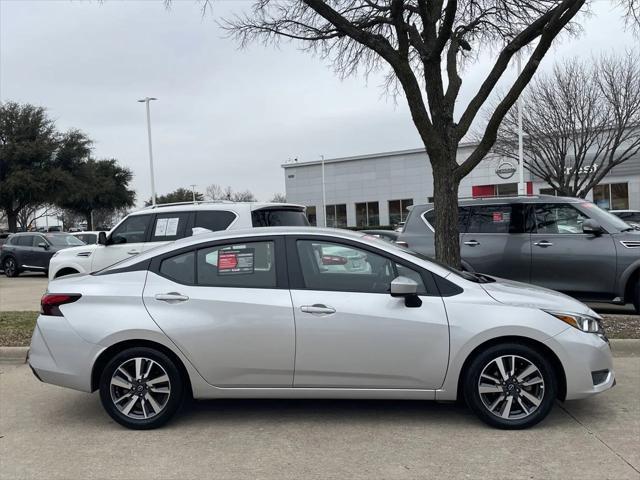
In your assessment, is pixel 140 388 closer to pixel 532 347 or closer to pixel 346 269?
pixel 346 269

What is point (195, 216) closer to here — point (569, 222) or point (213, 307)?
point (213, 307)

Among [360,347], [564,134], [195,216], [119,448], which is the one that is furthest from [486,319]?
[564,134]

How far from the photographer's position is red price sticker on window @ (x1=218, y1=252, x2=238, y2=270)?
15.3 ft

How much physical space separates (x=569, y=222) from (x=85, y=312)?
6.88 meters

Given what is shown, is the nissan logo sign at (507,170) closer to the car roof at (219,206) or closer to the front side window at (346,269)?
the car roof at (219,206)

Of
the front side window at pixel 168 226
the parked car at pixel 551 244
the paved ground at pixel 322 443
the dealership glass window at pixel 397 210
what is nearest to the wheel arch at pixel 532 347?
the paved ground at pixel 322 443

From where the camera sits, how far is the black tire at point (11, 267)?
20.1 metres

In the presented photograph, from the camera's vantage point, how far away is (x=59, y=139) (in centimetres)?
3319

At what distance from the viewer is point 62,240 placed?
1994cm

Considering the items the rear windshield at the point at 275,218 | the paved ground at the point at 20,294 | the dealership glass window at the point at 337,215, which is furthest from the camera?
the dealership glass window at the point at 337,215

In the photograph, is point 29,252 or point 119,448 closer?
point 119,448

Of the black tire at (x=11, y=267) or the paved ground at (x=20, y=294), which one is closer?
the paved ground at (x=20, y=294)

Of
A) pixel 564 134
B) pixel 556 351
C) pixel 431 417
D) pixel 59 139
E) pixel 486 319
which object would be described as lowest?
pixel 431 417

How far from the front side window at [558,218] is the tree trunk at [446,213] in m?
1.43
